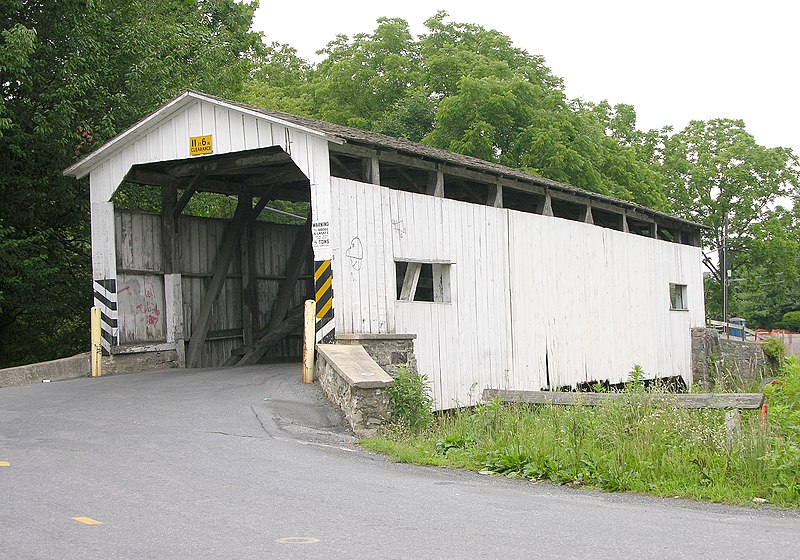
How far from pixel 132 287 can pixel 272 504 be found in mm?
10464

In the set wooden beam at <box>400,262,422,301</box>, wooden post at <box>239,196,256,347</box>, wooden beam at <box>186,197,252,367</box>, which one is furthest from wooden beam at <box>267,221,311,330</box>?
wooden beam at <box>400,262,422,301</box>

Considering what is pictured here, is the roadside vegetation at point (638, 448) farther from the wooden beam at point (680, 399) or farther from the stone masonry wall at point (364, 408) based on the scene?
the stone masonry wall at point (364, 408)

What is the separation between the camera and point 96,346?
1481cm

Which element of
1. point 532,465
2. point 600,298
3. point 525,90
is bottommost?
point 532,465

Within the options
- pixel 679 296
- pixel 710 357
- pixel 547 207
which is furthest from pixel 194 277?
pixel 710 357

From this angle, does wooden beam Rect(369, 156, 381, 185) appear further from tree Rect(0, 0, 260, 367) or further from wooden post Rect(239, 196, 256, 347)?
tree Rect(0, 0, 260, 367)

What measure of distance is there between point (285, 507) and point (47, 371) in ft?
31.8

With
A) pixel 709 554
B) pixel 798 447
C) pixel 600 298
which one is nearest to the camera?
pixel 709 554

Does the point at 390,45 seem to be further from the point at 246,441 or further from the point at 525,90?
the point at 246,441

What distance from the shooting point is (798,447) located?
7.25 meters

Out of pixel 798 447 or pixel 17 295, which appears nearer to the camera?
pixel 798 447

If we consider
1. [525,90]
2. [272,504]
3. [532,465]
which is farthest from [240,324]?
[525,90]

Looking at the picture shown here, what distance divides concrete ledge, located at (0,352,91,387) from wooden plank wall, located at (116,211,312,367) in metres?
0.83

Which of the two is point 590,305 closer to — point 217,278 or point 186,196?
point 217,278
